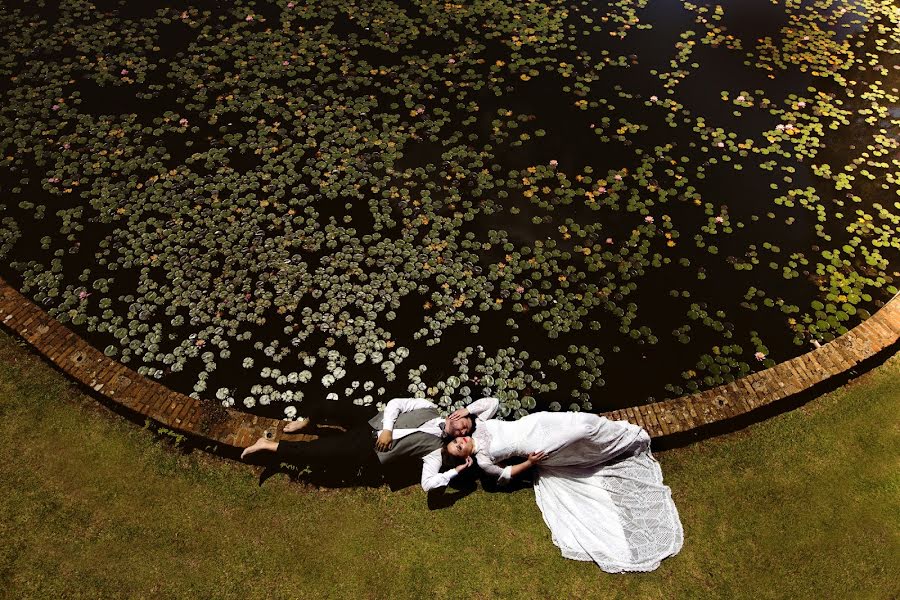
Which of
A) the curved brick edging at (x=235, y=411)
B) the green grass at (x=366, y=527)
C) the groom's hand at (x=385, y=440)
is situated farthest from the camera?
the curved brick edging at (x=235, y=411)

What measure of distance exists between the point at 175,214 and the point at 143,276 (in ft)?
3.44

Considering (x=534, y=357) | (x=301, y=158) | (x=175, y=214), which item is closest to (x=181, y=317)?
(x=175, y=214)

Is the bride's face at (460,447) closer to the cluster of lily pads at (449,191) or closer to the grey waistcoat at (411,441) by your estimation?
the grey waistcoat at (411,441)

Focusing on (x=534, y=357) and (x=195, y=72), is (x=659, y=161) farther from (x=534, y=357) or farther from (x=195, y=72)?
(x=195, y=72)

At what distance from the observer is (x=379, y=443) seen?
216 inches

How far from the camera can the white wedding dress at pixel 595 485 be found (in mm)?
5352

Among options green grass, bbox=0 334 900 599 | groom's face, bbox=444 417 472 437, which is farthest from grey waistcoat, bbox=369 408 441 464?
green grass, bbox=0 334 900 599

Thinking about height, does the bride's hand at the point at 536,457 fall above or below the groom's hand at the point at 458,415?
below

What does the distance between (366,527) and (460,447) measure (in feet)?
3.99

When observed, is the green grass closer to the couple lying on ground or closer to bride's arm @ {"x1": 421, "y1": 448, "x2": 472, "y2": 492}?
the couple lying on ground

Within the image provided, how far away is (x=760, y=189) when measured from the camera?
844 cm

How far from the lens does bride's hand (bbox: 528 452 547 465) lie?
5428mm

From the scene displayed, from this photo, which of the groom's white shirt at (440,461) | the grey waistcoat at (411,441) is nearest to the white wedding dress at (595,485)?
the groom's white shirt at (440,461)

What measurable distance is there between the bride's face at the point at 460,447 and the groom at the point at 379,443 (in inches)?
5.5
